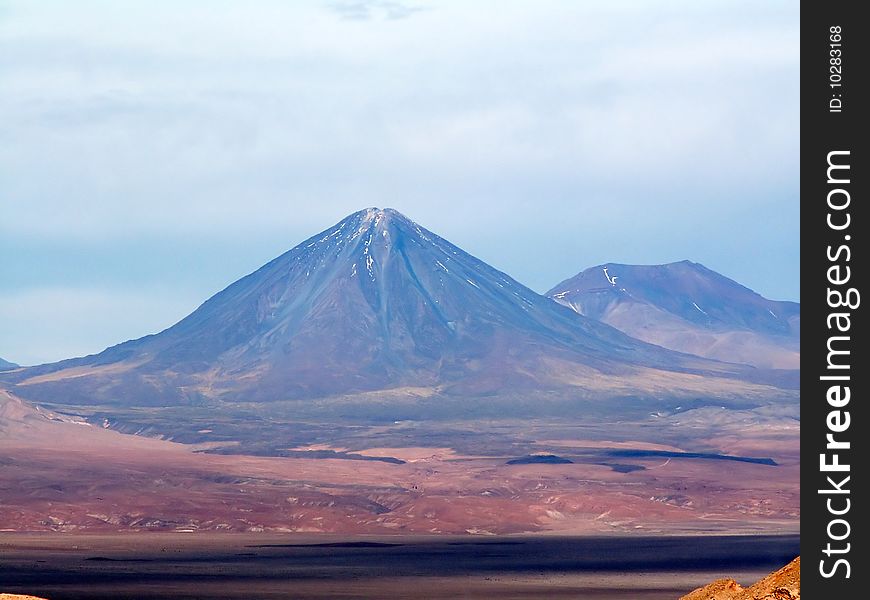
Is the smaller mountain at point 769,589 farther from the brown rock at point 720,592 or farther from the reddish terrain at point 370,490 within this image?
the reddish terrain at point 370,490

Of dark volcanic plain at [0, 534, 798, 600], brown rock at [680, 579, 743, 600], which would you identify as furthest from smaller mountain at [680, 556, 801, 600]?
dark volcanic plain at [0, 534, 798, 600]

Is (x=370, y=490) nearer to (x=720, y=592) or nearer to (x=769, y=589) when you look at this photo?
(x=720, y=592)

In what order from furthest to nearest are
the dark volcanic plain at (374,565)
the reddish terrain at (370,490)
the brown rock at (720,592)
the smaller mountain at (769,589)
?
the reddish terrain at (370,490)
the dark volcanic plain at (374,565)
the brown rock at (720,592)
the smaller mountain at (769,589)

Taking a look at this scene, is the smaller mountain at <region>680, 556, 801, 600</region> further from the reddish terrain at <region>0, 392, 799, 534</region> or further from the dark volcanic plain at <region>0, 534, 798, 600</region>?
the reddish terrain at <region>0, 392, 799, 534</region>

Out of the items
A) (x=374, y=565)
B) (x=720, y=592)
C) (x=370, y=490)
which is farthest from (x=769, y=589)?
(x=370, y=490)

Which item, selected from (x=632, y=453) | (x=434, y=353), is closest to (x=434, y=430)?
(x=632, y=453)

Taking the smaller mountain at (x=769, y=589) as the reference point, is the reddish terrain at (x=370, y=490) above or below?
below

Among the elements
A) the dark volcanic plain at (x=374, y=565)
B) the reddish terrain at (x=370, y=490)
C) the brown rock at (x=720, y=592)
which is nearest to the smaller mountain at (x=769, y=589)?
the brown rock at (x=720, y=592)

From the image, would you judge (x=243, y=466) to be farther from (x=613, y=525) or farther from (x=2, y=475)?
(x=613, y=525)

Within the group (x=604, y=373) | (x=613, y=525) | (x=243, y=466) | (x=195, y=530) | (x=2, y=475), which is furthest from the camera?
(x=604, y=373)
